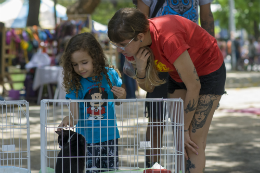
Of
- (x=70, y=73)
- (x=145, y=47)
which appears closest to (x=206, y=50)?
(x=145, y=47)

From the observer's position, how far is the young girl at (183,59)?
1839 millimetres

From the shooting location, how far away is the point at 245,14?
1053 inches

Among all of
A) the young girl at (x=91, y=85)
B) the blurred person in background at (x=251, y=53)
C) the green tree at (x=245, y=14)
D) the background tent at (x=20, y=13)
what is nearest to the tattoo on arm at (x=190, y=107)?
the young girl at (x=91, y=85)

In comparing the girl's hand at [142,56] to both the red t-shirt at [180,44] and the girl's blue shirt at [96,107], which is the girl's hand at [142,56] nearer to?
the red t-shirt at [180,44]

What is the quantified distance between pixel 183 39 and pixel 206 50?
0.26 m

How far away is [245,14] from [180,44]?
2719cm

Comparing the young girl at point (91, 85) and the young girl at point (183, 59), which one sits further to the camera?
the young girl at point (91, 85)

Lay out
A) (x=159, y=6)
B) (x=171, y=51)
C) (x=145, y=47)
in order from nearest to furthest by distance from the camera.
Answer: (x=171, y=51) → (x=145, y=47) → (x=159, y=6)

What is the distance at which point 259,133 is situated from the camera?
15.2 feet

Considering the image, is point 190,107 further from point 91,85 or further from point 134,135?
point 91,85

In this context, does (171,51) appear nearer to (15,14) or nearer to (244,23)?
(15,14)

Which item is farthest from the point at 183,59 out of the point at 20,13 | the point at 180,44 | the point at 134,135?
the point at 20,13

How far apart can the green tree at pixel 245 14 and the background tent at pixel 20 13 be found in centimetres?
1568

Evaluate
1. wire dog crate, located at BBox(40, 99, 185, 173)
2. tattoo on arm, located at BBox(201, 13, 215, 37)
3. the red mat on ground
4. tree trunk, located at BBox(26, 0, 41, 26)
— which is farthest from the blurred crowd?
wire dog crate, located at BBox(40, 99, 185, 173)
